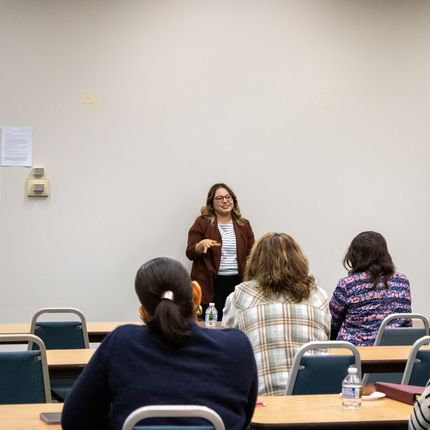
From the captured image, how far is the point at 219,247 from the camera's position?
15.6 ft

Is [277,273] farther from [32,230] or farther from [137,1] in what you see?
[137,1]

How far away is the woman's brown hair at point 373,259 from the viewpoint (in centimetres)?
306

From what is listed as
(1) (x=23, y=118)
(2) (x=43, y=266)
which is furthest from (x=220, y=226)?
(1) (x=23, y=118)

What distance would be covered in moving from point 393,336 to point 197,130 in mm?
2819

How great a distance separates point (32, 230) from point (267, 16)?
2.95 m

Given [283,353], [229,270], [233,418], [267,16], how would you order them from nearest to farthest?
[233,418]
[283,353]
[229,270]
[267,16]

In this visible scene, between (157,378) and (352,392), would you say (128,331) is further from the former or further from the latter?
(352,392)

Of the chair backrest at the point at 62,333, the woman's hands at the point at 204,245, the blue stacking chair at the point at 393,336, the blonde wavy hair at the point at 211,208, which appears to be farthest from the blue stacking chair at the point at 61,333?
the blonde wavy hair at the point at 211,208

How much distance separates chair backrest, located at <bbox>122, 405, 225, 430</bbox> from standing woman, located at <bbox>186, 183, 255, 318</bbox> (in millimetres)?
3435

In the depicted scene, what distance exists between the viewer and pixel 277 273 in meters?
2.28

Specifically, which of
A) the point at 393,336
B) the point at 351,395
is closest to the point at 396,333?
the point at 393,336

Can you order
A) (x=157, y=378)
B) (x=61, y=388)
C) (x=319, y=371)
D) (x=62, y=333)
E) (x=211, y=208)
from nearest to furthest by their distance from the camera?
(x=157, y=378)
(x=319, y=371)
(x=61, y=388)
(x=62, y=333)
(x=211, y=208)

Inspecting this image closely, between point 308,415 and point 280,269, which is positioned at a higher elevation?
point 280,269

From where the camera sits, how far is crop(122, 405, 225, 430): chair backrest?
119 cm
